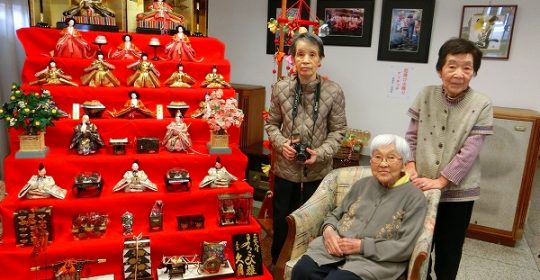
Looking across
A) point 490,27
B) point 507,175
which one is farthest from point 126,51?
point 507,175

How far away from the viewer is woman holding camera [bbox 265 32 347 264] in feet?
→ 7.14

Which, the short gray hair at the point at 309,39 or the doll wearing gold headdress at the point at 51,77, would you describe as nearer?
the short gray hair at the point at 309,39

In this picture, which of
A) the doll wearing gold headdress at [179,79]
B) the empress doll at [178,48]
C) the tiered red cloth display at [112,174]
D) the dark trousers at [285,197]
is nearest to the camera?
the tiered red cloth display at [112,174]

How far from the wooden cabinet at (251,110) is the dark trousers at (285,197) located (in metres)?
1.64

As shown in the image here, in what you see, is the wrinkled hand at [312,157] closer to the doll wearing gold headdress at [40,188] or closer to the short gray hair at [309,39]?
the short gray hair at [309,39]

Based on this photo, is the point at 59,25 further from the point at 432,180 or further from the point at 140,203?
the point at 432,180

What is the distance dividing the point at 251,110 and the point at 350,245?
8.02ft

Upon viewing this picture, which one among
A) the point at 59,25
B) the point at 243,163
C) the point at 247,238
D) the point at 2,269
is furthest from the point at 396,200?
the point at 59,25

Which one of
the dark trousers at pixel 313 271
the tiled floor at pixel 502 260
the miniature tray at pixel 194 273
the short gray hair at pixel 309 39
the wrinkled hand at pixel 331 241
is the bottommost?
the tiled floor at pixel 502 260

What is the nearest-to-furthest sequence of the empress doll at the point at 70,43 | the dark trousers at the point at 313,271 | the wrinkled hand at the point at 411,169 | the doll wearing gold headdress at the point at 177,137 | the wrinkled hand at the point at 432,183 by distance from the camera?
the dark trousers at the point at 313,271 → the wrinkled hand at the point at 432,183 → the wrinkled hand at the point at 411,169 → the doll wearing gold headdress at the point at 177,137 → the empress doll at the point at 70,43

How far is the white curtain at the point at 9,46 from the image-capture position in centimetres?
349

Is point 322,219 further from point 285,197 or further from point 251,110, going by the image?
point 251,110

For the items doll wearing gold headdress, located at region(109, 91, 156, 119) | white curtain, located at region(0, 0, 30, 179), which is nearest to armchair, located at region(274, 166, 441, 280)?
doll wearing gold headdress, located at region(109, 91, 156, 119)

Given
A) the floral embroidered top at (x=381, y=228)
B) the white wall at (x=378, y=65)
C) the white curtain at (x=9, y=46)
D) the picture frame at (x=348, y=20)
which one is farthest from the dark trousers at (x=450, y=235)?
the white curtain at (x=9, y=46)
